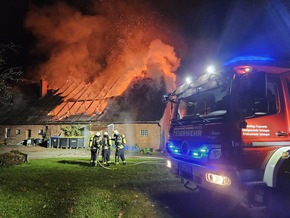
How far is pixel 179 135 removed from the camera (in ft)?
19.0

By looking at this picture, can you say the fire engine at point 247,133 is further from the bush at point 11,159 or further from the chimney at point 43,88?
the chimney at point 43,88

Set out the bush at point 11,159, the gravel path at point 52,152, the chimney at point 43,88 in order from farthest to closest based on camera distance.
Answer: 1. the chimney at point 43,88
2. the gravel path at point 52,152
3. the bush at point 11,159

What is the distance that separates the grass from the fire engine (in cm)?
168

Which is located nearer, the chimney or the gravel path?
the gravel path

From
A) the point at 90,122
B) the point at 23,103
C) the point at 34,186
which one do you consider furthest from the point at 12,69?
the point at 23,103

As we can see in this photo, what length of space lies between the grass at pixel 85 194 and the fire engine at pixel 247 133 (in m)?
1.68

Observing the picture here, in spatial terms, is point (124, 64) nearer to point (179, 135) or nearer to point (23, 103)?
point (23, 103)

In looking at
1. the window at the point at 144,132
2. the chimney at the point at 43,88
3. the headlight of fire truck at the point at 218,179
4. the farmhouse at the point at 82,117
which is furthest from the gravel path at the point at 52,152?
the chimney at the point at 43,88

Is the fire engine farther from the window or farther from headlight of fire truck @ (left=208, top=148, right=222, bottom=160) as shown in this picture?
the window

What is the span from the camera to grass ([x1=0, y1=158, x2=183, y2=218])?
17.4 feet

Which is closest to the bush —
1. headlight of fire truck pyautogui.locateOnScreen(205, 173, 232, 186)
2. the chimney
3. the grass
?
the grass

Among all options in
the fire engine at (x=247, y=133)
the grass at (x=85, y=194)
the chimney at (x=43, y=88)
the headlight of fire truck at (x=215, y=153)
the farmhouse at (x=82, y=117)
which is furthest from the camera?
the chimney at (x=43, y=88)

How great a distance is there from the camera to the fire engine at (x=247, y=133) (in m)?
4.02

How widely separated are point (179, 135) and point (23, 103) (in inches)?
1405
